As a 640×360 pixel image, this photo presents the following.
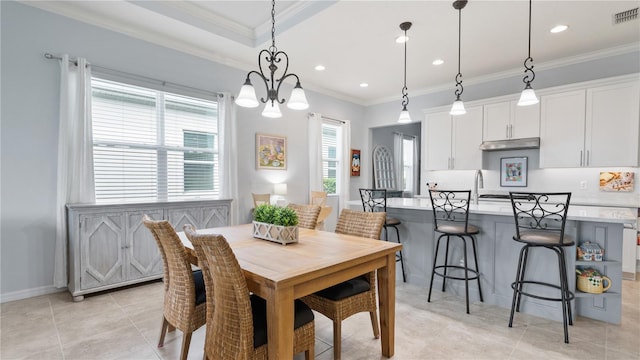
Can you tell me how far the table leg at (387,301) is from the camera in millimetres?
2018

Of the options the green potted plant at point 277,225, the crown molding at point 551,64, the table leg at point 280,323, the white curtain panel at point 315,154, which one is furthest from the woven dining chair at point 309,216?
the crown molding at point 551,64

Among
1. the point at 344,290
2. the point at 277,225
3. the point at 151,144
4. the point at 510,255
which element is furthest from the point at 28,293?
the point at 510,255

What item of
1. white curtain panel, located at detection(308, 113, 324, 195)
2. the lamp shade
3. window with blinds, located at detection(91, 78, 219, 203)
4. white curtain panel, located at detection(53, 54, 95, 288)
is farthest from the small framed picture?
white curtain panel, located at detection(53, 54, 95, 288)

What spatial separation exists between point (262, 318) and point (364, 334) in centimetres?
115

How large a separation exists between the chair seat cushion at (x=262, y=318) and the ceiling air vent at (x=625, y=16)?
435 cm

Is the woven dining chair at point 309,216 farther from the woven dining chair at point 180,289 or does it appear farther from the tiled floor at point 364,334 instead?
the woven dining chair at point 180,289

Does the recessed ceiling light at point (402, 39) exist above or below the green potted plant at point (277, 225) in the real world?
above

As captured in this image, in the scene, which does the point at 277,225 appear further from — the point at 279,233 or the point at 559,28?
the point at 559,28

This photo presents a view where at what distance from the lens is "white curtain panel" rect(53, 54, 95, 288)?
10.0ft

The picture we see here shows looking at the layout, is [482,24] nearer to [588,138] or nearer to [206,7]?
[588,138]

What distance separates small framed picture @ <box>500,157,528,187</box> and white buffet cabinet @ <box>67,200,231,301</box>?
190 inches

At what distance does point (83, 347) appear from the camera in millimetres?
2186

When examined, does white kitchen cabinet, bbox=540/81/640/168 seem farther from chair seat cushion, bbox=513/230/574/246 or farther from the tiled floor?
chair seat cushion, bbox=513/230/574/246

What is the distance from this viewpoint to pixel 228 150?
170 inches
